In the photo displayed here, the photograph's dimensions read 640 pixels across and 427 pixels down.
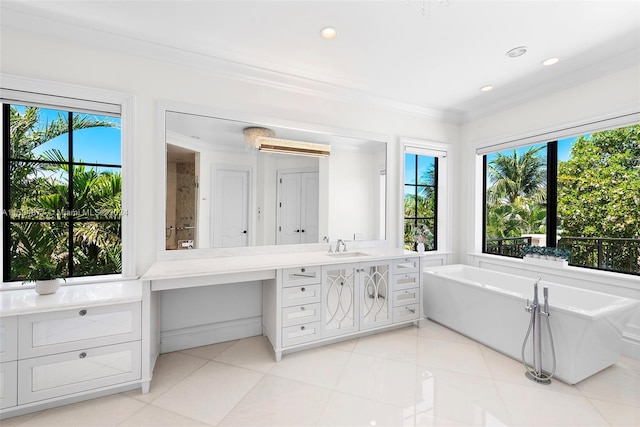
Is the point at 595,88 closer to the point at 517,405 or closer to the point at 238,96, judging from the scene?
the point at 517,405

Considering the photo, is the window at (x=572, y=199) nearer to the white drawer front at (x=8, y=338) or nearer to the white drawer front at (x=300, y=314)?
the white drawer front at (x=300, y=314)

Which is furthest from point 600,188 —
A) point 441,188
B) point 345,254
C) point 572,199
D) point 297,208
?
point 297,208

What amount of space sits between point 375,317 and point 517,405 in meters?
1.23

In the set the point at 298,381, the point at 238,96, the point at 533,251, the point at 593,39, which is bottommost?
the point at 298,381

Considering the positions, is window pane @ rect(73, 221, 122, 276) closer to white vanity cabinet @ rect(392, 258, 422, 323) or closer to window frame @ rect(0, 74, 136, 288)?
window frame @ rect(0, 74, 136, 288)

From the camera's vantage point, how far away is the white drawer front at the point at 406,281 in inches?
113

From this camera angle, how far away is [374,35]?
84.9 inches

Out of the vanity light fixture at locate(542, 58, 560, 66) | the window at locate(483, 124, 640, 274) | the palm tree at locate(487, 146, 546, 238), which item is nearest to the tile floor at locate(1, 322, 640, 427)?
the window at locate(483, 124, 640, 274)

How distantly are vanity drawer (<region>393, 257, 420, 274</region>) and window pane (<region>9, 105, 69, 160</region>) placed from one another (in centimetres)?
301

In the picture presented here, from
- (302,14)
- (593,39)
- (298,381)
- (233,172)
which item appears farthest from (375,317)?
(593,39)

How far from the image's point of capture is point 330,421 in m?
1.65

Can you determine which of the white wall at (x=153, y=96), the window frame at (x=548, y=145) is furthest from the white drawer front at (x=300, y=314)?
the window frame at (x=548, y=145)

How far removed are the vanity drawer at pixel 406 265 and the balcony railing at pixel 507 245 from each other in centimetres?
151

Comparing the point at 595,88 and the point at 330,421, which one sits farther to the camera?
the point at 595,88
